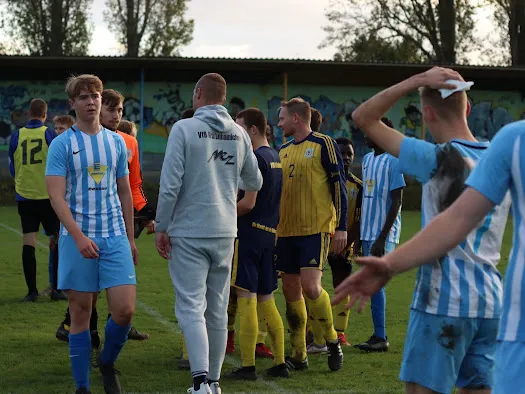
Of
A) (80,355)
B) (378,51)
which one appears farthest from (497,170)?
(378,51)

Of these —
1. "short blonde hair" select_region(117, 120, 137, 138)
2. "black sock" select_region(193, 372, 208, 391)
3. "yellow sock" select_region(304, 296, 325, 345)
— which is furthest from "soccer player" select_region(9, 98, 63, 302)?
"black sock" select_region(193, 372, 208, 391)

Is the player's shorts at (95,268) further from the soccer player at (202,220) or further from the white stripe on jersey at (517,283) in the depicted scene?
the white stripe on jersey at (517,283)

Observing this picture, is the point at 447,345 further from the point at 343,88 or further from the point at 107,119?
the point at 343,88

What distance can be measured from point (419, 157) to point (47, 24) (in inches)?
1637

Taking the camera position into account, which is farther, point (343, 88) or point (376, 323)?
point (343, 88)

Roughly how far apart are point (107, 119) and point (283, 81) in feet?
76.0

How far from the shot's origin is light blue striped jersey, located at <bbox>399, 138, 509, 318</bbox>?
13.3ft

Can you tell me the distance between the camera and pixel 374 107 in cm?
423

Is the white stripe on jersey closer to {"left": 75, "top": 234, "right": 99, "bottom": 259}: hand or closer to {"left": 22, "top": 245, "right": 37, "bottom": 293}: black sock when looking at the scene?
{"left": 75, "top": 234, "right": 99, "bottom": 259}: hand

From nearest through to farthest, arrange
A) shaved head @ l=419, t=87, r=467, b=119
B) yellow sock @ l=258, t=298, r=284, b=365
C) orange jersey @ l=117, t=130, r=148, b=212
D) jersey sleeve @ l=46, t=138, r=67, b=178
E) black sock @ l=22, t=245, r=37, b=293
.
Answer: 1. shaved head @ l=419, t=87, r=467, b=119
2. jersey sleeve @ l=46, t=138, r=67, b=178
3. yellow sock @ l=258, t=298, r=284, b=365
4. orange jersey @ l=117, t=130, r=148, b=212
5. black sock @ l=22, t=245, r=37, b=293

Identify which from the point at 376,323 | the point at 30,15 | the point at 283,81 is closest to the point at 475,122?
the point at 283,81

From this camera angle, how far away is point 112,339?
628cm

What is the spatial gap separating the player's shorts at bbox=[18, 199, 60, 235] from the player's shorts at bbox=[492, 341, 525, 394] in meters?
8.48

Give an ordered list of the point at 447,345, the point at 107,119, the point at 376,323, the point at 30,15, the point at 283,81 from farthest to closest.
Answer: the point at 30,15 → the point at 283,81 → the point at 376,323 → the point at 107,119 → the point at 447,345
